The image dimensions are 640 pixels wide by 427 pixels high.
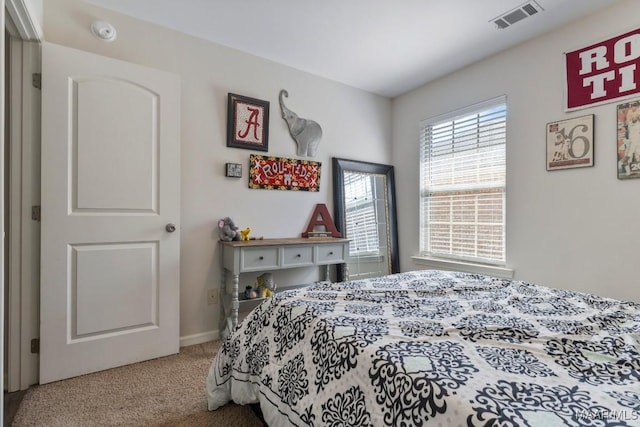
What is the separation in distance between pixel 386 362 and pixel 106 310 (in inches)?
77.0

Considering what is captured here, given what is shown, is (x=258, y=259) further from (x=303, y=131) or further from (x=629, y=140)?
(x=629, y=140)

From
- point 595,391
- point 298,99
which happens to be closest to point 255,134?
point 298,99

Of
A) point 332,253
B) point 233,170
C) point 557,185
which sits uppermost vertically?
point 233,170

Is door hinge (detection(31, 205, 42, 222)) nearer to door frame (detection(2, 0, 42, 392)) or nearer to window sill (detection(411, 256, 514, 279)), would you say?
door frame (detection(2, 0, 42, 392))

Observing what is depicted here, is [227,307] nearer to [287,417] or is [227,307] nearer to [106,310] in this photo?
[106,310]

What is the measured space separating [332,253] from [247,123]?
1.36m

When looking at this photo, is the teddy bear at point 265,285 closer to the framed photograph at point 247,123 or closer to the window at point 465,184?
the framed photograph at point 247,123

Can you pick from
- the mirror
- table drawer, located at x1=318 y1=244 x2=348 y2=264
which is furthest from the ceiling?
table drawer, located at x1=318 y1=244 x2=348 y2=264

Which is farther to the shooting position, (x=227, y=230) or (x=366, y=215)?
(x=366, y=215)

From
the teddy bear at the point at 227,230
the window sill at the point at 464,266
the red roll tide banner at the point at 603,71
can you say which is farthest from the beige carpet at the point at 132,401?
the red roll tide banner at the point at 603,71

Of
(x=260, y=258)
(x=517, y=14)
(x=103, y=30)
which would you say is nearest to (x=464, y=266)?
(x=260, y=258)

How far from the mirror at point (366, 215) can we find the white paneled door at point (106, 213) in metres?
1.62

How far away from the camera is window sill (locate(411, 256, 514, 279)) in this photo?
2.63m

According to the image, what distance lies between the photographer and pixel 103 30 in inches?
82.4
